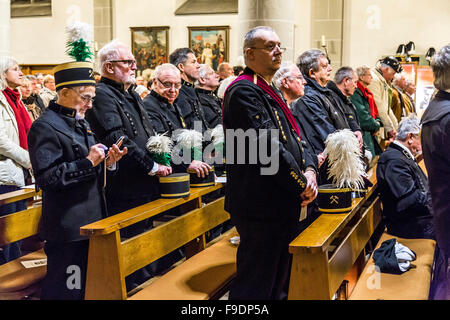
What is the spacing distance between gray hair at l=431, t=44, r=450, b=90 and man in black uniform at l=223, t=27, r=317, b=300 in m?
0.82

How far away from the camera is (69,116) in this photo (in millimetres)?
3102

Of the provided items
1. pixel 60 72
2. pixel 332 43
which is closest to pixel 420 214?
pixel 60 72

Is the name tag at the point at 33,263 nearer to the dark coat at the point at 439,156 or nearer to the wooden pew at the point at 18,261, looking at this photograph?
the wooden pew at the point at 18,261

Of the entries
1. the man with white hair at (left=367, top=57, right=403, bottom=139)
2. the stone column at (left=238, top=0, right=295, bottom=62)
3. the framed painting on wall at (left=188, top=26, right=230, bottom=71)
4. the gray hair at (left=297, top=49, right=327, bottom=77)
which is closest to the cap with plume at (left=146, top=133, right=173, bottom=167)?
the gray hair at (left=297, top=49, right=327, bottom=77)

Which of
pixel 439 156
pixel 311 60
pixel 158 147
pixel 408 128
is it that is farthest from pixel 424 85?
pixel 439 156

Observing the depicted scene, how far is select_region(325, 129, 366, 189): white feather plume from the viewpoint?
345cm

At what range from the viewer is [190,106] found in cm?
507

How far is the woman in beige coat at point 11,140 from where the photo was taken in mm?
4336

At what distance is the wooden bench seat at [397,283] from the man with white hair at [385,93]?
4.02 m

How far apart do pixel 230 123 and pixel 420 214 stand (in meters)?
2.19

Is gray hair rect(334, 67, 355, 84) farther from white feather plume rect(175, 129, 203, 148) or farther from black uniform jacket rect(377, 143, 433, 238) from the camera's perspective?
white feather plume rect(175, 129, 203, 148)

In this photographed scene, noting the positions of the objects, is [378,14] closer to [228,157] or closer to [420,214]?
[420,214]
